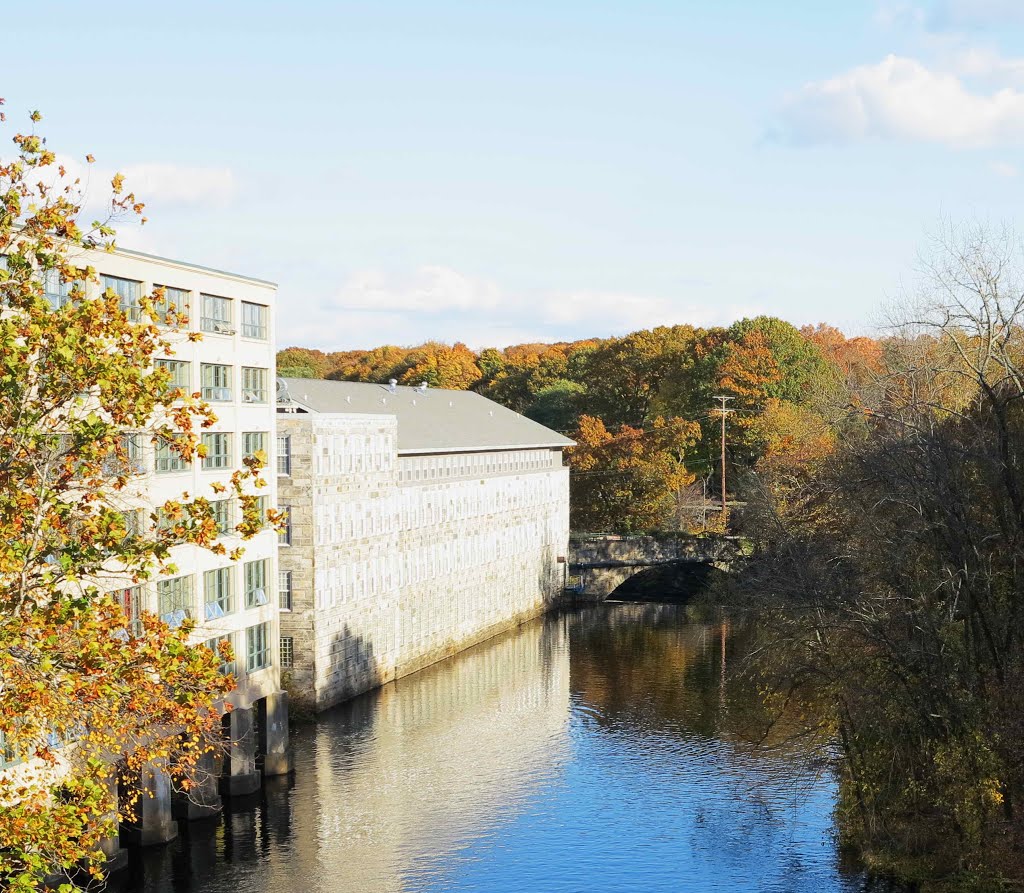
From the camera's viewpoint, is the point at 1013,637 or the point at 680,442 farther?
the point at 680,442

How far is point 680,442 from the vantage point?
117250 millimetres

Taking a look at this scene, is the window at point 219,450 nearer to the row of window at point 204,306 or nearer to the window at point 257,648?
the row of window at point 204,306

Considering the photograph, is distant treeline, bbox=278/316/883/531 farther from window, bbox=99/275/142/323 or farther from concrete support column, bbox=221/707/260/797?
window, bbox=99/275/142/323

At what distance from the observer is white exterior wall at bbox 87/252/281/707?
4875cm

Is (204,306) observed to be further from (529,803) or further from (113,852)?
(529,803)

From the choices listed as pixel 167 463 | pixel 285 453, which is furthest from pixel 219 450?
pixel 285 453

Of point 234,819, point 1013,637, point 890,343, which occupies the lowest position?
point 234,819

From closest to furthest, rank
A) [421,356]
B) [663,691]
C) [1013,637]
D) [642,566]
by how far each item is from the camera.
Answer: [1013,637] < [663,691] < [642,566] < [421,356]

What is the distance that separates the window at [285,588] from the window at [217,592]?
11.3 m

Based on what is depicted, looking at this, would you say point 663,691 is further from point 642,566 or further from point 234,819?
point 642,566

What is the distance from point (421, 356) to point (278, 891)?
147134mm

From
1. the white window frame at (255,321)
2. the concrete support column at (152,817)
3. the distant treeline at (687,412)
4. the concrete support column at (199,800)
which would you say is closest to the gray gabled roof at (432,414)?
the distant treeline at (687,412)

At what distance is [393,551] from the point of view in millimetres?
76938

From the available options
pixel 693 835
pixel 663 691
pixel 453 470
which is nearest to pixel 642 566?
pixel 453 470
